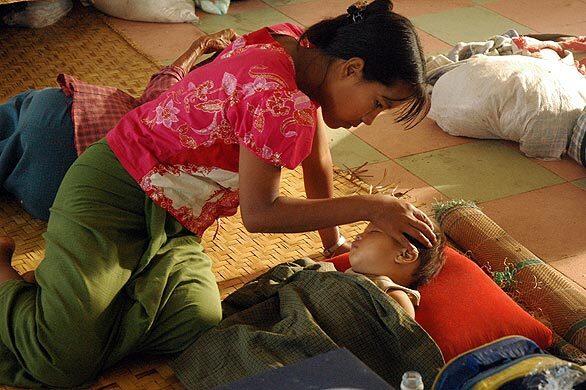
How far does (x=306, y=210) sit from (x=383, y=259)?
0.29 meters

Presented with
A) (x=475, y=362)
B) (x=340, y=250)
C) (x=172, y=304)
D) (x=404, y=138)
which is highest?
(x=475, y=362)

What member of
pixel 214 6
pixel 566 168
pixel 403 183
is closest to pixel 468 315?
pixel 403 183

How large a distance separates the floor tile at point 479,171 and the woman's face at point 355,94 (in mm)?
1120

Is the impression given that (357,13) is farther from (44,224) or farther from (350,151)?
(350,151)

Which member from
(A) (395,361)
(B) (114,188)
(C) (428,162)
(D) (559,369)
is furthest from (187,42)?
(D) (559,369)

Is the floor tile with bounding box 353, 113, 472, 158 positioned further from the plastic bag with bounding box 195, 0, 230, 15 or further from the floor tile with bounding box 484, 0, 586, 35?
the plastic bag with bounding box 195, 0, 230, 15

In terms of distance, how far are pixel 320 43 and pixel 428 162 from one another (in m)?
1.35

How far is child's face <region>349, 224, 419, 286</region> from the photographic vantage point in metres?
2.40

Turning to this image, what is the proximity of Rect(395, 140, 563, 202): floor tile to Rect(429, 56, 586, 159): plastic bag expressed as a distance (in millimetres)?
75

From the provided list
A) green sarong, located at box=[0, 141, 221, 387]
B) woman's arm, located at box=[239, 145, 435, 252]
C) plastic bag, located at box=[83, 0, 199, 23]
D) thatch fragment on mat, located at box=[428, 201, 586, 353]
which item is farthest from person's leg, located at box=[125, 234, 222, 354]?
plastic bag, located at box=[83, 0, 199, 23]

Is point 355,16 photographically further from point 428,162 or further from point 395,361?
point 428,162

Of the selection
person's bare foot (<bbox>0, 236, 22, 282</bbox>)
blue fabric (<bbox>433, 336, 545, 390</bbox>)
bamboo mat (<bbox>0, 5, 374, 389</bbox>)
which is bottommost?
bamboo mat (<bbox>0, 5, 374, 389</bbox>)

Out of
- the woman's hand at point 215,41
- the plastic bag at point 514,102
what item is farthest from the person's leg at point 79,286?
the plastic bag at point 514,102

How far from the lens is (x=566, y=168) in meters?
3.50
